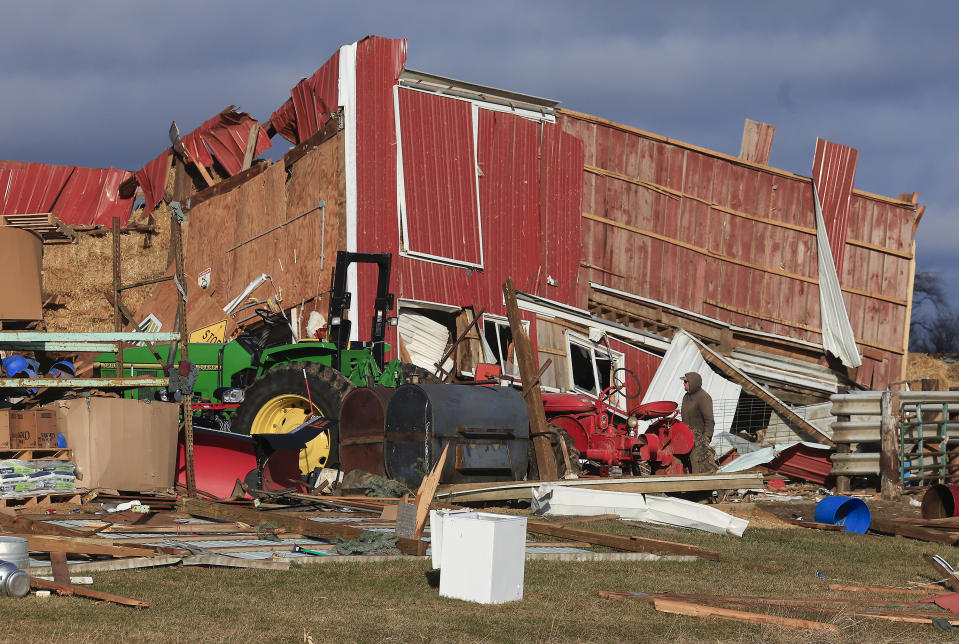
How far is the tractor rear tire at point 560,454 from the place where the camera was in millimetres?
13584

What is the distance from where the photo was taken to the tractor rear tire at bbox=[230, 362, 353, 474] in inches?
524

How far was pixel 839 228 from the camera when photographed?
2364 cm

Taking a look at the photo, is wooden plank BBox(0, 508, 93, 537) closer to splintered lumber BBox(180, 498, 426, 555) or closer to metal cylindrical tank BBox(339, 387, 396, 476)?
splintered lumber BBox(180, 498, 426, 555)

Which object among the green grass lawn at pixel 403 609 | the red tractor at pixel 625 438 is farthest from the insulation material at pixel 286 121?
the green grass lawn at pixel 403 609

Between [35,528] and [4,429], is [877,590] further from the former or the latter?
[4,429]

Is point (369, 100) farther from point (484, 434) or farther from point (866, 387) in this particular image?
point (866, 387)

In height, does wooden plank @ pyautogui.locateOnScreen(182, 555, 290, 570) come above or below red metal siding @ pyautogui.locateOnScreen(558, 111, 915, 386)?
below

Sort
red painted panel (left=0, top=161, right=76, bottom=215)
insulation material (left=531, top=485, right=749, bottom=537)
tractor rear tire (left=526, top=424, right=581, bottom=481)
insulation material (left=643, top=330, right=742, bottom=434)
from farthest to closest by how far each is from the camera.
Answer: red painted panel (left=0, top=161, right=76, bottom=215) → insulation material (left=643, top=330, right=742, bottom=434) → tractor rear tire (left=526, top=424, right=581, bottom=481) → insulation material (left=531, top=485, right=749, bottom=537)

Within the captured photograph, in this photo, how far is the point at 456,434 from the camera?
40.1 feet

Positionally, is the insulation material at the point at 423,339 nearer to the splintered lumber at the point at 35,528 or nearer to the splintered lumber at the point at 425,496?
the splintered lumber at the point at 35,528

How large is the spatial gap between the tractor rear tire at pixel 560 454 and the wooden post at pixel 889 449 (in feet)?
15.3

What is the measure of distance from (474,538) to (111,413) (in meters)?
6.40

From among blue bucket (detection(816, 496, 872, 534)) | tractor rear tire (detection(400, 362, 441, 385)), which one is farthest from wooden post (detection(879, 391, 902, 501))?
tractor rear tire (detection(400, 362, 441, 385))

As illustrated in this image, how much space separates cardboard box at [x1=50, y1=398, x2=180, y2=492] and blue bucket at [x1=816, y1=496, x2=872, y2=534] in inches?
279
